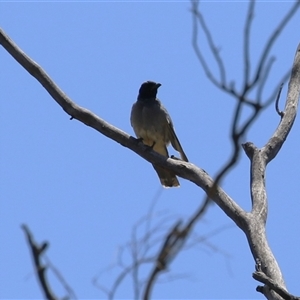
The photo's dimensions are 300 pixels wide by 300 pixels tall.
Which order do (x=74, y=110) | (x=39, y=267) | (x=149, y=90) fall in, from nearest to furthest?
(x=39, y=267), (x=74, y=110), (x=149, y=90)

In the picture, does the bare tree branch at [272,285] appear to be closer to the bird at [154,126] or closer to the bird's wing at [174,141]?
the bird's wing at [174,141]

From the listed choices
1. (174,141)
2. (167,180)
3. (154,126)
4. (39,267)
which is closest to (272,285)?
(39,267)

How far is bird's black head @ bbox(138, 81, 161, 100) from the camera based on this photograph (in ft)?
31.4

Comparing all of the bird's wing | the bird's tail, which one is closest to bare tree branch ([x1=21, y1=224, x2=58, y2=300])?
the bird's wing

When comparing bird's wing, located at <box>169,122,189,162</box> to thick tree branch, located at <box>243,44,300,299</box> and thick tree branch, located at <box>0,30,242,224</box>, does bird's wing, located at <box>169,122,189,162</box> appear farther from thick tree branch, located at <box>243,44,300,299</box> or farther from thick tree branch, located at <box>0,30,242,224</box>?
thick tree branch, located at <box>0,30,242,224</box>

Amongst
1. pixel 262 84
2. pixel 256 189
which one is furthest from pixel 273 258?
pixel 262 84

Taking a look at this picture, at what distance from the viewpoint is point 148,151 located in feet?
21.3

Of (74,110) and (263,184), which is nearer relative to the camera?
(74,110)

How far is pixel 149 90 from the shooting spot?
9.61 meters

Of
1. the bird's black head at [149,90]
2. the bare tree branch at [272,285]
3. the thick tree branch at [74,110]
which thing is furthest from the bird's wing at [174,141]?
the bare tree branch at [272,285]

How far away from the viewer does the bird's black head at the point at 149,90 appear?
31.4 feet

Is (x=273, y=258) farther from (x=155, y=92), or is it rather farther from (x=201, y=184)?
(x=155, y=92)

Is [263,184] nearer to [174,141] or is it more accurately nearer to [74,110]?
[74,110]

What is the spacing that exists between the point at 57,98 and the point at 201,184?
1635mm
